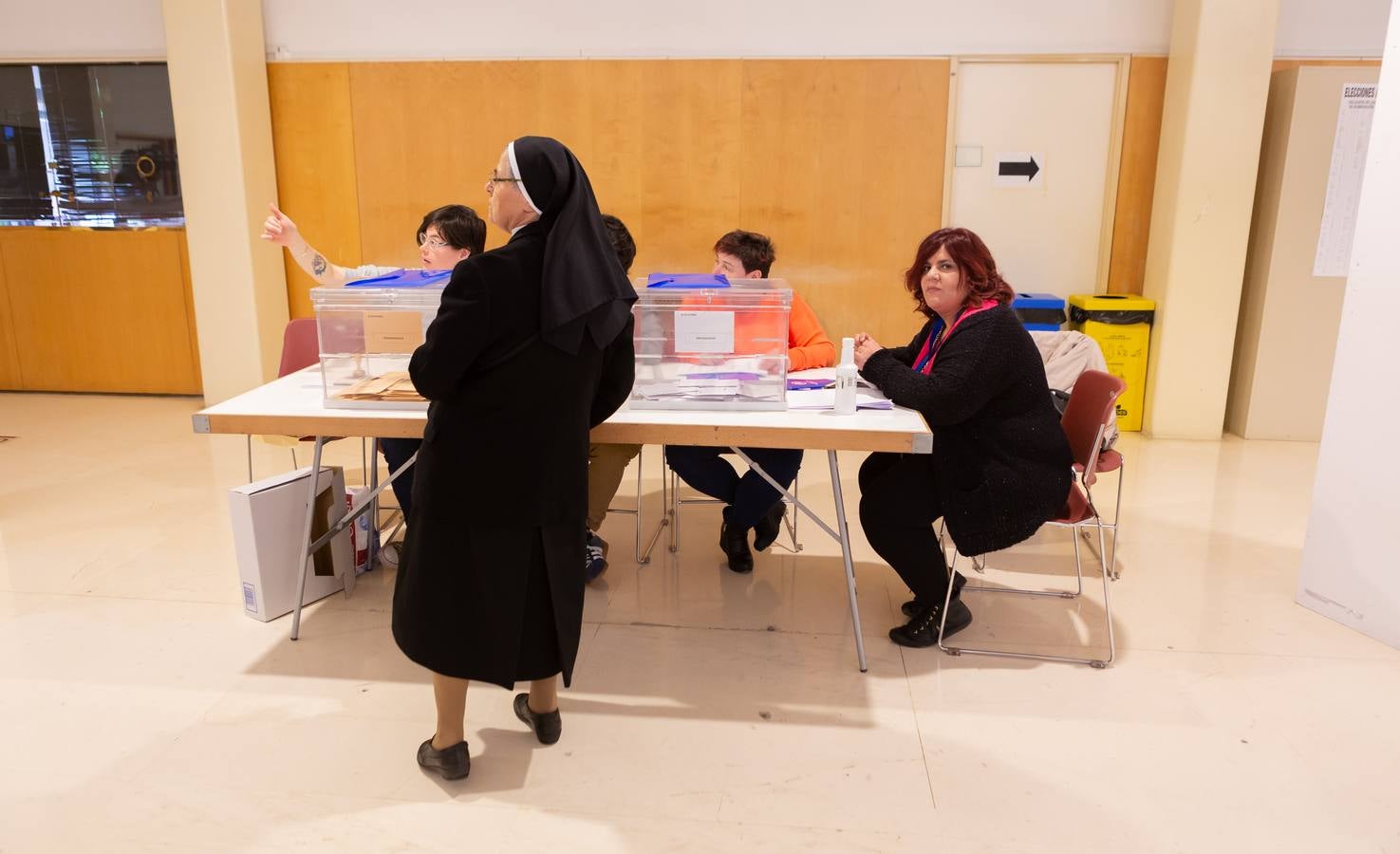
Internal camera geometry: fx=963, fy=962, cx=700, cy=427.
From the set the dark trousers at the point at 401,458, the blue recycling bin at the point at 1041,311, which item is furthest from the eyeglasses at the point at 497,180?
the blue recycling bin at the point at 1041,311

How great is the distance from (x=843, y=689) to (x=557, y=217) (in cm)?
157

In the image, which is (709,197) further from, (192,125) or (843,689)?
(843,689)

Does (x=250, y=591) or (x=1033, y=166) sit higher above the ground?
(x=1033, y=166)

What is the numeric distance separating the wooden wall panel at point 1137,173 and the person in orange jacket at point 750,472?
273 cm

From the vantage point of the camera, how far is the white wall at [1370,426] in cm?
302

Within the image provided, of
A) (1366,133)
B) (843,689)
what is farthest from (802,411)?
(1366,133)

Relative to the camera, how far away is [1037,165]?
5520mm

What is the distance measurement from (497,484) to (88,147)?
557 cm

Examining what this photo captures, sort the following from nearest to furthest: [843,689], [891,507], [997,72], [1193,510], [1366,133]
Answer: [843,689], [891,507], [1193,510], [1366,133], [997,72]

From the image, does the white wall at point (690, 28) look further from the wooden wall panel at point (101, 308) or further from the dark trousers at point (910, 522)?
the dark trousers at point (910, 522)

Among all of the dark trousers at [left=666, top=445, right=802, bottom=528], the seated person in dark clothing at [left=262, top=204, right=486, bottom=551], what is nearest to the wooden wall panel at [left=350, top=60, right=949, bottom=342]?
the seated person in dark clothing at [left=262, top=204, right=486, bottom=551]

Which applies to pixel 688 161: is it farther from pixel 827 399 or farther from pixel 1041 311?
pixel 827 399

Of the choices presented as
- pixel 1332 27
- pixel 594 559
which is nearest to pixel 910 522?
pixel 594 559

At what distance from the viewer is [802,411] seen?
2.78 meters
